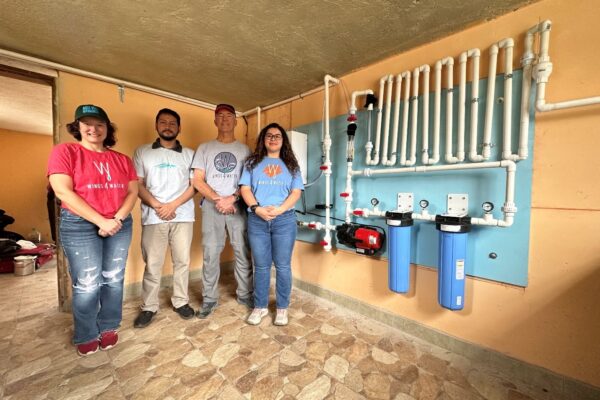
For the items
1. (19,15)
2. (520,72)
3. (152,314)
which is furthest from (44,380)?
(520,72)

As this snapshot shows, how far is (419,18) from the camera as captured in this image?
1401 mm

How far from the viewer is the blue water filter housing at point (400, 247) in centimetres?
161

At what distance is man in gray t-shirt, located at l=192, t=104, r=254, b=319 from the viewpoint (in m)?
1.99

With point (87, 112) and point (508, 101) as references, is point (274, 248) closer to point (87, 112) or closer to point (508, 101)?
point (87, 112)

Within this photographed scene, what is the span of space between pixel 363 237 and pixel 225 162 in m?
1.32

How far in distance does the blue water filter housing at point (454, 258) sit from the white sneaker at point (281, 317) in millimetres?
1123

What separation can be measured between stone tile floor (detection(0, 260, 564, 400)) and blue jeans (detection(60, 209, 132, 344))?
0.19m

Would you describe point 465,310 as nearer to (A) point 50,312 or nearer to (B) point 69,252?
(B) point 69,252

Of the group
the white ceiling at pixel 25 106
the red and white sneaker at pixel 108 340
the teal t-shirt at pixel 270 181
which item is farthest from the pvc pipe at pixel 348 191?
the white ceiling at pixel 25 106

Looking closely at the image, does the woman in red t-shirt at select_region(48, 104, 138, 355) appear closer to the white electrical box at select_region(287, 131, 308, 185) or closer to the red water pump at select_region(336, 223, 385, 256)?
the white electrical box at select_region(287, 131, 308, 185)

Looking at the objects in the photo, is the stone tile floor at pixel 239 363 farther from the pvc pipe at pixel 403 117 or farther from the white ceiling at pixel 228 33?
the white ceiling at pixel 228 33

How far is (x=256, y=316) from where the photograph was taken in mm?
1869

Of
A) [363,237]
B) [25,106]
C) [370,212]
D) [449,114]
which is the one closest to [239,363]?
[363,237]

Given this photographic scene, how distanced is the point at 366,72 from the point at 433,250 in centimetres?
152
